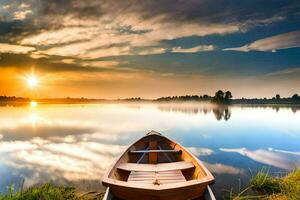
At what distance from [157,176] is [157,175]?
7cm

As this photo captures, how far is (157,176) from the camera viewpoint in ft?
29.9

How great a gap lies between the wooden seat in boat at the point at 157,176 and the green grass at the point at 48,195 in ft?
5.98

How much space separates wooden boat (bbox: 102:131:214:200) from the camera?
676cm

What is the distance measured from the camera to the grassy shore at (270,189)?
9.78m

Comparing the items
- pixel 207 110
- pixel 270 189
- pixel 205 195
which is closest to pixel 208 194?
pixel 205 195

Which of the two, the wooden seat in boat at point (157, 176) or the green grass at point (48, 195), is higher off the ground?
the wooden seat in boat at point (157, 176)

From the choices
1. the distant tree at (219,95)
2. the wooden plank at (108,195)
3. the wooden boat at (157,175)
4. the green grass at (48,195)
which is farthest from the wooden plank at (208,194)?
the distant tree at (219,95)

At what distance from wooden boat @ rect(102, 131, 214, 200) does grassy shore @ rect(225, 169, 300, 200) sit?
1981 mm

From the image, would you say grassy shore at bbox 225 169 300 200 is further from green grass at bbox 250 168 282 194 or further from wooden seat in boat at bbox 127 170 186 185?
wooden seat in boat at bbox 127 170 186 185

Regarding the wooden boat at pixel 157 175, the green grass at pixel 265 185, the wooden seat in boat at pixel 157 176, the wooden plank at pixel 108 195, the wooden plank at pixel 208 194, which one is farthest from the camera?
the green grass at pixel 265 185

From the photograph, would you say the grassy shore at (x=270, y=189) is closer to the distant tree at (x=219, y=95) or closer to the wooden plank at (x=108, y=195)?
the wooden plank at (x=108, y=195)

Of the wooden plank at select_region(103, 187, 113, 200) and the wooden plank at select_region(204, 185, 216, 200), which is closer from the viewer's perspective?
the wooden plank at select_region(103, 187, 113, 200)

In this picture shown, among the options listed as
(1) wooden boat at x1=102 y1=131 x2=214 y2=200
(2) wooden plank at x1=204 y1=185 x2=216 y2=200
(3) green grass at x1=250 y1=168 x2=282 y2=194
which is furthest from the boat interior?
(3) green grass at x1=250 y1=168 x2=282 y2=194

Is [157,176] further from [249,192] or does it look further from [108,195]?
[249,192]
